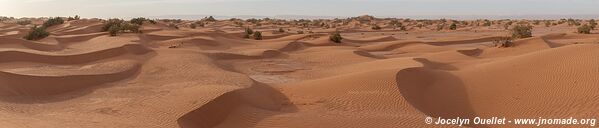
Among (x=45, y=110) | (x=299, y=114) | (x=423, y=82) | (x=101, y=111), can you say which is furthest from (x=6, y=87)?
(x=423, y=82)

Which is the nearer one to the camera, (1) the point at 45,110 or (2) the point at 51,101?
(1) the point at 45,110

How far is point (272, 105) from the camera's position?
10.5 m

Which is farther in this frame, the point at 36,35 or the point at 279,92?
the point at 36,35

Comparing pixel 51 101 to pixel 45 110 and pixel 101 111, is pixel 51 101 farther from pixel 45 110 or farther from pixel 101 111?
pixel 101 111

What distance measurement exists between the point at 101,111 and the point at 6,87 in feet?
11.5

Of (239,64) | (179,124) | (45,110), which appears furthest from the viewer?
(239,64)

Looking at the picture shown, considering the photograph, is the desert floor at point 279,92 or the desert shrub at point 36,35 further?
the desert shrub at point 36,35

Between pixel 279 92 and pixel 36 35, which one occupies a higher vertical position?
pixel 279 92

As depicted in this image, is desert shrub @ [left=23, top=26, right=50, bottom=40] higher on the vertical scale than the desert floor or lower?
lower

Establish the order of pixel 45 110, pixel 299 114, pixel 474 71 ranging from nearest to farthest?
pixel 299 114 → pixel 45 110 → pixel 474 71

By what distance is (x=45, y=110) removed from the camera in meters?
9.90

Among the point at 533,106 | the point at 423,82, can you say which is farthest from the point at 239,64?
the point at 533,106

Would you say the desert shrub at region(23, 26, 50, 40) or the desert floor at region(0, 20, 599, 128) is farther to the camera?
the desert shrub at region(23, 26, 50, 40)

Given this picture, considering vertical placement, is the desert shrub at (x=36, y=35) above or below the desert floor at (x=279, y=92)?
below
